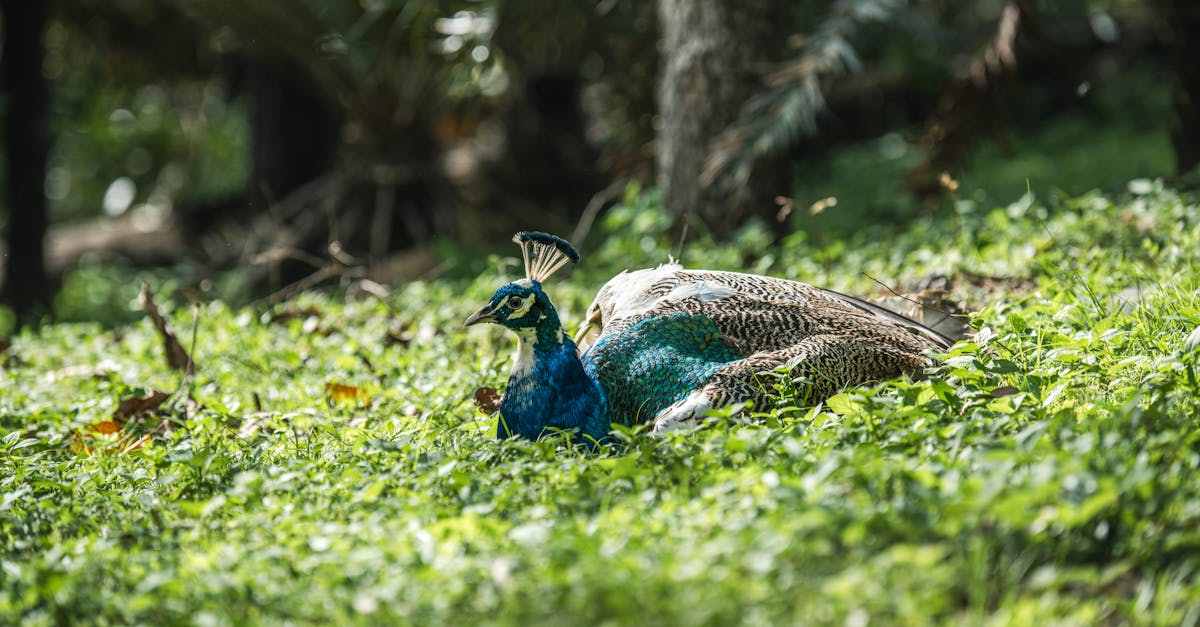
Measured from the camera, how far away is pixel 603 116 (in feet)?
29.5

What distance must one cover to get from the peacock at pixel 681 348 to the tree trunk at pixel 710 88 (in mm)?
2529

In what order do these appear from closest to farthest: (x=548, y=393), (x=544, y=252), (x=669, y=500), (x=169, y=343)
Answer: (x=669, y=500) < (x=548, y=393) < (x=544, y=252) < (x=169, y=343)

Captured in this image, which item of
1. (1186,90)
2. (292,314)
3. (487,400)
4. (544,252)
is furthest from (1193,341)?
(292,314)

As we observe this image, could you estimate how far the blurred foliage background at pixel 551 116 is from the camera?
271 inches

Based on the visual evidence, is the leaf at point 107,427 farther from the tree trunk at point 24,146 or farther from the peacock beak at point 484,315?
the tree trunk at point 24,146

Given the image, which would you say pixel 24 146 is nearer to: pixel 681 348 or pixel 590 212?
pixel 590 212

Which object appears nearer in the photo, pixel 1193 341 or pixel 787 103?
pixel 1193 341

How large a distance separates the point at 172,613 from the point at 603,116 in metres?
6.81

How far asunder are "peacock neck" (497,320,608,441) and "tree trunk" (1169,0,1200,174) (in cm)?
430

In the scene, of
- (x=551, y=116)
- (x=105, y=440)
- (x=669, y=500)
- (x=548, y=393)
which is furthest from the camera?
(x=551, y=116)

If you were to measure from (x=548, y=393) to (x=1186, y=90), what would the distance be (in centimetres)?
465

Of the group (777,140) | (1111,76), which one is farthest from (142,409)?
(1111,76)

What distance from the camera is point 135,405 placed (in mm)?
4605

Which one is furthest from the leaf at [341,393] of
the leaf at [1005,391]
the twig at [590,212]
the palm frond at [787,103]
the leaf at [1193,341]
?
the leaf at [1193,341]
